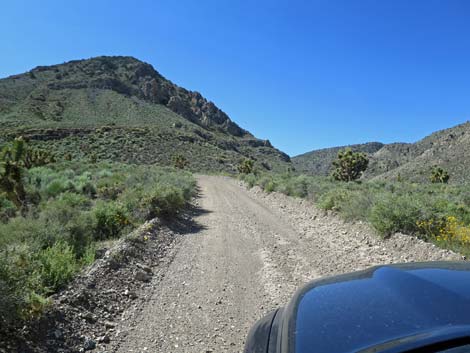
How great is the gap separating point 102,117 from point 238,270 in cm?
8166

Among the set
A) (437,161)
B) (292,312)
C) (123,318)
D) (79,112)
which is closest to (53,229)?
(123,318)

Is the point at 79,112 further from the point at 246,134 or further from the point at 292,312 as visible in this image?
the point at 246,134

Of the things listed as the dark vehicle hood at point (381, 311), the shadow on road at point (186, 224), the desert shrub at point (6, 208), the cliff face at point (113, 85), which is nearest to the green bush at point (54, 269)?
the dark vehicle hood at point (381, 311)

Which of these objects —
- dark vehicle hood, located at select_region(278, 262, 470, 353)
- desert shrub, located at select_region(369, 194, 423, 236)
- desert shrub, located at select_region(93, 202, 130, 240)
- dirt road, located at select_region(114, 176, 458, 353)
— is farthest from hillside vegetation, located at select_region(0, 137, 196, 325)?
desert shrub, located at select_region(369, 194, 423, 236)

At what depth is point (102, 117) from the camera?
78.9m

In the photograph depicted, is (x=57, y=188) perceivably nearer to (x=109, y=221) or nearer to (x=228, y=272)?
(x=109, y=221)

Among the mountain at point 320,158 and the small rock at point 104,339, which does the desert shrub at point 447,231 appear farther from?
the mountain at point 320,158

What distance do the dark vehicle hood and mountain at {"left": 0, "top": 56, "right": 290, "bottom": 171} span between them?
48146mm

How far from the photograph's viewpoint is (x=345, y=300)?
2.23 m

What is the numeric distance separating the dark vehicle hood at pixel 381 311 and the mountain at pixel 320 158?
392 ft

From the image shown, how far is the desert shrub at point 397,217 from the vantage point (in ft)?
26.0

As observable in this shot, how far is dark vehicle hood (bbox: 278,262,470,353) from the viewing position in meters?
1.62

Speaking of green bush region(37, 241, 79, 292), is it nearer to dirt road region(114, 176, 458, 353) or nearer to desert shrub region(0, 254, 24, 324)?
desert shrub region(0, 254, 24, 324)

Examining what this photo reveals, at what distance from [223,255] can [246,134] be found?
559ft
